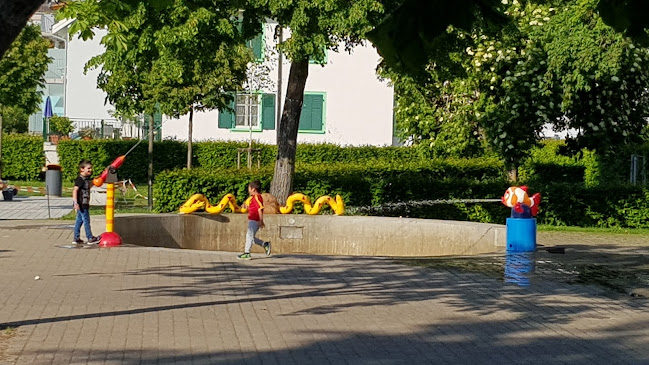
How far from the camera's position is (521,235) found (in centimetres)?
1694

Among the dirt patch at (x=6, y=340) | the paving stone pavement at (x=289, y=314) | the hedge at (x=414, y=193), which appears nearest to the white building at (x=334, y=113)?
the hedge at (x=414, y=193)

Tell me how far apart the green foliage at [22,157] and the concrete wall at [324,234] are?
19675 mm

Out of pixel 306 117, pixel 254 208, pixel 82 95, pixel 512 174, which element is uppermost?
pixel 82 95

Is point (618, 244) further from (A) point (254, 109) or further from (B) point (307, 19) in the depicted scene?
(A) point (254, 109)

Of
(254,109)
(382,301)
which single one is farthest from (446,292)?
(254,109)

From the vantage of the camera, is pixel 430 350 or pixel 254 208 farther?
pixel 254 208

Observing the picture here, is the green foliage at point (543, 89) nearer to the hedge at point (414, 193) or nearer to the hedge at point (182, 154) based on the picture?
the hedge at point (414, 193)

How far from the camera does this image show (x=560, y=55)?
23391 millimetres

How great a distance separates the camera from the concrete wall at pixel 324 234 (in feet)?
57.6

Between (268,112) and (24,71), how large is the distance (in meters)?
8.96

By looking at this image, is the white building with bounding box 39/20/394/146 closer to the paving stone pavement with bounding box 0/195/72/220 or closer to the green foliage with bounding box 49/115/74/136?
the green foliage with bounding box 49/115/74/136

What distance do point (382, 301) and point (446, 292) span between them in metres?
1.09

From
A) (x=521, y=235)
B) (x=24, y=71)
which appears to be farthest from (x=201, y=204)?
(x=24, y=71)

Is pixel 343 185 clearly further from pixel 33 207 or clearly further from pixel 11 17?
pixel 11 17
